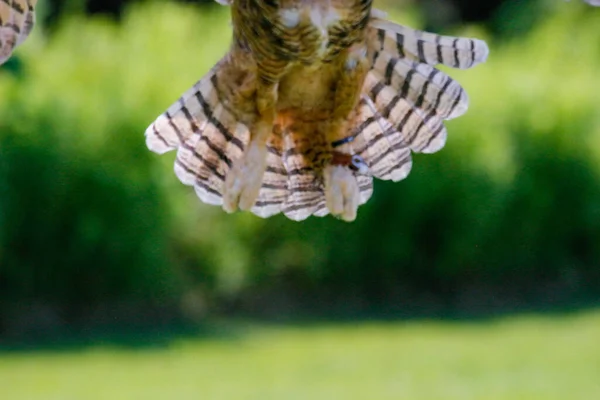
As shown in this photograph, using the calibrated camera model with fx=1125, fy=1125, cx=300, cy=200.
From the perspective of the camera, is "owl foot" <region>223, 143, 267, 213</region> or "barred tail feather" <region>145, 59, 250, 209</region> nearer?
"owl foot" <region>223, 143, 267, 213</region>

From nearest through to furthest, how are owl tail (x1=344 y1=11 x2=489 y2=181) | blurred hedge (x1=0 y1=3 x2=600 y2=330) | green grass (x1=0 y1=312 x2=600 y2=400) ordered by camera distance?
1. owl tail (x1=344 y1=11 x2=489 y2=181)
2. green grass (x1=0 y1=312 x2=600 y2=400)
3. blurred hedge (x1=0 y1=3 x2=600 y2=330)

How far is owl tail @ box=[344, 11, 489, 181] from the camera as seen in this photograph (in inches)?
132

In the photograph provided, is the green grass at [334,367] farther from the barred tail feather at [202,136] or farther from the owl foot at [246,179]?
the owl foot at [246,179]

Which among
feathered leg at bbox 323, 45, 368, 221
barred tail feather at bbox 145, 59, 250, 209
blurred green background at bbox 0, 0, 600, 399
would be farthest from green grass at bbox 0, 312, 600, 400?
feathered leg at bbox 323, 45, 368, 221

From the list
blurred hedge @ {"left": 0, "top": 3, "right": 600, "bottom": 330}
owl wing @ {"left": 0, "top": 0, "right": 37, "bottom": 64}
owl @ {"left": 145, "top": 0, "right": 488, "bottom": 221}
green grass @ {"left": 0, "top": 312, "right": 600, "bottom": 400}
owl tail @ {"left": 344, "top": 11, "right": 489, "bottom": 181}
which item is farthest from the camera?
blurred hedge @ {"left": 0, "top": 3, "right": 600, "bottom": 330}

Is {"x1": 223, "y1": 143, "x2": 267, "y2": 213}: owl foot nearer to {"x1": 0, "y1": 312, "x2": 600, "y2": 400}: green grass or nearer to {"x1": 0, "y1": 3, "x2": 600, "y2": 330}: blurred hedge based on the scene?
{"x1": 0, "y1": 312, "x2": 600, "y2": 400}: green grass

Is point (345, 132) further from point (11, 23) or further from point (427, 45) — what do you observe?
point (11, 23)

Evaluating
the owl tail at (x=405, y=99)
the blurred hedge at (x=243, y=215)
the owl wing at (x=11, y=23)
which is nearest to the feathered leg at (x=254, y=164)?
the owl tail at (x=405, y=99)

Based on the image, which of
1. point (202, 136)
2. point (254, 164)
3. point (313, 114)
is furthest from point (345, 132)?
point (202, 136)

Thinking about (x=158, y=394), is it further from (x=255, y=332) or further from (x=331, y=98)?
(x=331, y=98)

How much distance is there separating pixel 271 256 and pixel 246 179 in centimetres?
975

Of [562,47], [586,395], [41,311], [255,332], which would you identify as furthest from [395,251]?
[562,47]

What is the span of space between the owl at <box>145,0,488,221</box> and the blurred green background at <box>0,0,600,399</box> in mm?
7037

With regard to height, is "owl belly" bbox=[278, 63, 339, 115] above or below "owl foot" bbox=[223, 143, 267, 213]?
above
